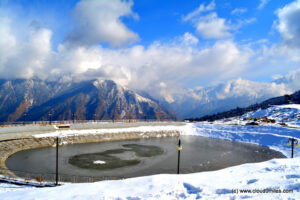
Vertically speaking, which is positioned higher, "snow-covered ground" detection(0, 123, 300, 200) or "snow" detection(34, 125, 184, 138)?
"snow-covered ground" detection(0, 123, 300, 200)

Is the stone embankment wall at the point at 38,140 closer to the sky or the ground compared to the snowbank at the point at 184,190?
closer to the ground

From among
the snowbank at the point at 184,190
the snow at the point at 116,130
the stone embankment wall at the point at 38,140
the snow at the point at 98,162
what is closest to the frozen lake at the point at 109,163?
the snow at the point at 98,162

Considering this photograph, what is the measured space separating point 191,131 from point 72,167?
223 feet

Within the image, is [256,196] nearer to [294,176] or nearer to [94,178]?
[294,176]

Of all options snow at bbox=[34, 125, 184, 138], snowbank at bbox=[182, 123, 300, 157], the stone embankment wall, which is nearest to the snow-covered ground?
the stone embankment wall

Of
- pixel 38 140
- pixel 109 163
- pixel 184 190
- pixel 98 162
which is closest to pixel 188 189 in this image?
pixel 184 190

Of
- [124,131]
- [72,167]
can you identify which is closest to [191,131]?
[124,131]

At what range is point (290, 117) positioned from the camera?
Answer: 104500 millimetres

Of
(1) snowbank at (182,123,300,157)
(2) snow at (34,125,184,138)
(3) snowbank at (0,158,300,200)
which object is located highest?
(3) snowbank at (0,158,300,200)

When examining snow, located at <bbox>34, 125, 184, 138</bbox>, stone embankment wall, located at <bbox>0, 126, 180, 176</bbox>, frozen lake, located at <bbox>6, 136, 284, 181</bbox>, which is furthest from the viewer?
snow, located at <bbox>34, 125, 184, 138</bbox>

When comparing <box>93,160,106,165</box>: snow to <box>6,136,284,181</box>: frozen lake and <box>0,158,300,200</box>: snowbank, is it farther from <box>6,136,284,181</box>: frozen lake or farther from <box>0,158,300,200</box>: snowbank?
<box>0,158,300,200</box>: snowbank

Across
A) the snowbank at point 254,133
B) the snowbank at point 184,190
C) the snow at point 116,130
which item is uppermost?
the snowbank at point 184,190

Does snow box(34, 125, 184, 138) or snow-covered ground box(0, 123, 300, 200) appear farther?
snow box(34, 125, 184, 138)

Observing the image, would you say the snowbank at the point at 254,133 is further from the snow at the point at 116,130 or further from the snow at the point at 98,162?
the snow at the point at 98,162
